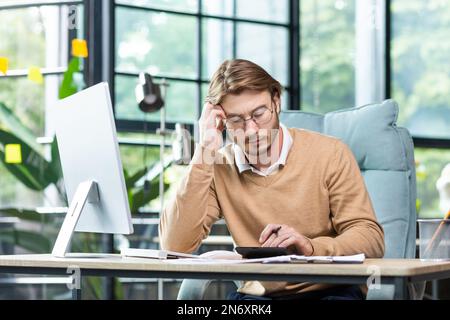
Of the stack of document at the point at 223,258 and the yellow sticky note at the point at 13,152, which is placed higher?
the yellow sticky note at the point at 13,152

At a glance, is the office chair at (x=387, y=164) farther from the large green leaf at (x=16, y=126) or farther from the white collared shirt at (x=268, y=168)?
the large green leaf at (x=16, y=126)

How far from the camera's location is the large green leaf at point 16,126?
13.5 feet

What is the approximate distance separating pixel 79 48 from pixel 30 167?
645 mm

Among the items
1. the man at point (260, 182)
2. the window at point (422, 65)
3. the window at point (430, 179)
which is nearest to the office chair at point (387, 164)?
the man at point (260, 182)

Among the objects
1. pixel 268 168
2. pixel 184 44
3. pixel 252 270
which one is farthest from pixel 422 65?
pixel 252 270

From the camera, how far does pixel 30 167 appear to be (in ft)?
13.7

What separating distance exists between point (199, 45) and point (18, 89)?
3.34ft

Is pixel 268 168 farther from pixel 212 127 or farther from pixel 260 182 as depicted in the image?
pixel 212 127

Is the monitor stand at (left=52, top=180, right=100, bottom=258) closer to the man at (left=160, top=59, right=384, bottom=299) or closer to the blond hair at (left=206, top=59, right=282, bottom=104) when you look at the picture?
the man at (left=160, top=59, right=384, bottom=299)

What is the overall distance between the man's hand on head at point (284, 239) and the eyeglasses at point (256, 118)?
0.35 m

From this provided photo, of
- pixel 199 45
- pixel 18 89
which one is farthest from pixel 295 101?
pixel 18 89

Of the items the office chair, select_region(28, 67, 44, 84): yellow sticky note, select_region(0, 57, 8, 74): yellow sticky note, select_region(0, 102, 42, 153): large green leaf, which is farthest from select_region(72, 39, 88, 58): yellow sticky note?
the office chair
